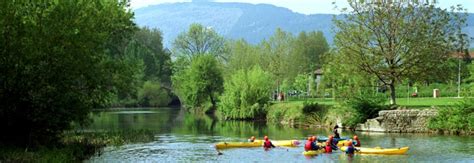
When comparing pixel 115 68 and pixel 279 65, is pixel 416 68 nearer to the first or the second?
pixel 115 68

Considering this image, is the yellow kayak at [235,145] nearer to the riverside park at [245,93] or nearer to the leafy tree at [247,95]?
the riverside park at [245,93]

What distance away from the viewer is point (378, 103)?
168 ft

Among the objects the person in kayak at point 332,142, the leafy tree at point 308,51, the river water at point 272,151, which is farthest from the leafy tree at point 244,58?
the person in kayak at point 332,142

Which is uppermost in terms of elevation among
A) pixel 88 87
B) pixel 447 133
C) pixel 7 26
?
pixel 7 26

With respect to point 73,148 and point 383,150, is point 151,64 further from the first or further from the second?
point 73,148

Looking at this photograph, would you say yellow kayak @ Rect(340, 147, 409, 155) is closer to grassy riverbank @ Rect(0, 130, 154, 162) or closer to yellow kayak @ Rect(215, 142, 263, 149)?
yellow kayak @ Rect(215, 142, 263, 149)

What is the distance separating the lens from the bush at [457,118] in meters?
43.0

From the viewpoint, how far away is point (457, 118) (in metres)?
43.4

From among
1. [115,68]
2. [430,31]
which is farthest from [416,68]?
[115,68]

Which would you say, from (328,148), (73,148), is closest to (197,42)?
(328,148)

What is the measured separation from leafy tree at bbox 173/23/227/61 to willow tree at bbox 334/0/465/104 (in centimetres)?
6589

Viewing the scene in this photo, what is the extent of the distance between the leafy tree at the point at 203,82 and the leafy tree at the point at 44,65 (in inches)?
2247

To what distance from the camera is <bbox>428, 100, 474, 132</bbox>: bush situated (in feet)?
141

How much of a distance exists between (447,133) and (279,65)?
1805 inches
